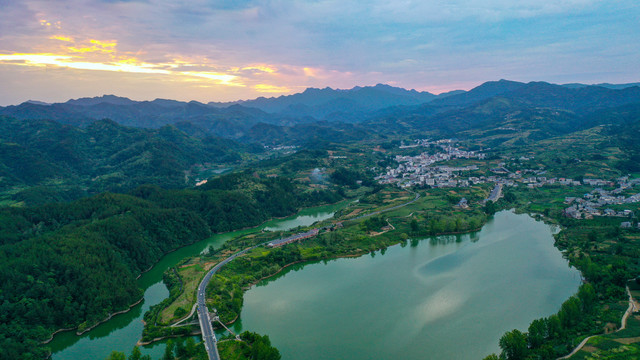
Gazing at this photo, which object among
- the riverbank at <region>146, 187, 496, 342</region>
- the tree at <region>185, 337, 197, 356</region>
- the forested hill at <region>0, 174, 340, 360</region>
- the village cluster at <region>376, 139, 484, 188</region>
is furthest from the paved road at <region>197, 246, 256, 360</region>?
the village cluster at <region>376, 139, 484, 188</region>

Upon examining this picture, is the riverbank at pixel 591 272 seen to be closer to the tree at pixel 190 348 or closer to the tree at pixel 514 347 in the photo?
the tree at pixel 514 347

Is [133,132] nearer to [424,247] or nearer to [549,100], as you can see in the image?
[424,247]

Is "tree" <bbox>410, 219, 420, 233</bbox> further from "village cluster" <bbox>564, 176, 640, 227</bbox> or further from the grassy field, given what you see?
the grassy field

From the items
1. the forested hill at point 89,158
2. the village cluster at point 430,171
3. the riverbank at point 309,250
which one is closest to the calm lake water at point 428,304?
the riverbank at point 309,250

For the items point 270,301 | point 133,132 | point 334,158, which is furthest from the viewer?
point 133,132

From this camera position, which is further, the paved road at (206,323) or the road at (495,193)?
the road at (495,193)

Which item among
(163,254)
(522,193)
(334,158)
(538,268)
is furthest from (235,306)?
(334,158)
